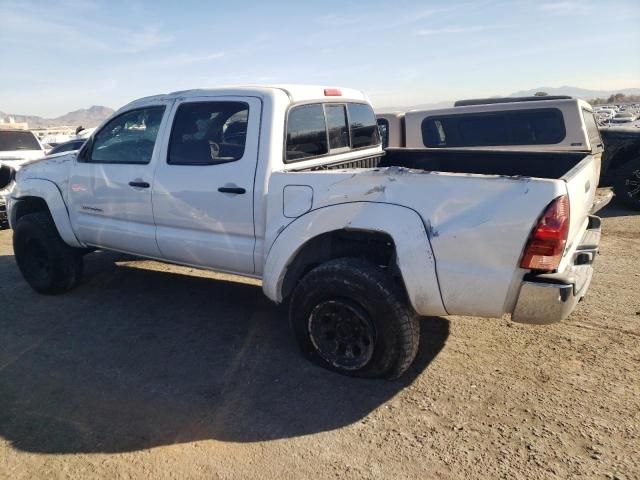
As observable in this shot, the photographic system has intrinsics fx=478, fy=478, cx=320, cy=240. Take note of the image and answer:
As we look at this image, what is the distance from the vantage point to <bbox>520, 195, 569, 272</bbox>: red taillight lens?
2.42 metres

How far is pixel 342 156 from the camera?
4.12 meters

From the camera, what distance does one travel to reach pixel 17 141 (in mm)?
9422

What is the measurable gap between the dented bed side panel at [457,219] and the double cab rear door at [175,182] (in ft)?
2.67

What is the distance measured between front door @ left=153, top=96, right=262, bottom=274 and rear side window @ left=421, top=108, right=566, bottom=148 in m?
5.03

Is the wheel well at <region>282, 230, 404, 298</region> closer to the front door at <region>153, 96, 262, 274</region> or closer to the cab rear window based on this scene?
the front door at <region>153, 96, 262, 274</region>

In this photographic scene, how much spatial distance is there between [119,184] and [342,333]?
2408mm

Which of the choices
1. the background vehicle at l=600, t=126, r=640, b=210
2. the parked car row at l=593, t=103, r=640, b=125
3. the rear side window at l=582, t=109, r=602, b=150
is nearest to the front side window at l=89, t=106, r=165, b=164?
the rear side window at l=582, t=109, r=602, b=150

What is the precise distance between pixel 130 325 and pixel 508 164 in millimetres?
3494

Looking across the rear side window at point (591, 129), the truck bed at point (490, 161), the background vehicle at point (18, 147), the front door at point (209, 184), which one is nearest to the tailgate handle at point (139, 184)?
the front door at point (209, 184)

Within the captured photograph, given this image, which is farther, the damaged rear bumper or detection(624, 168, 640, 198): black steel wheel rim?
detection(624, 168, 640, 198): black steel wheel rim

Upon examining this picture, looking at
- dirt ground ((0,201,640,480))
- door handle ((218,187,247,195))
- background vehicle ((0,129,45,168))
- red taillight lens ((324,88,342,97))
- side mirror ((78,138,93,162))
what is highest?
red taillight lens ((324,88,342,97))

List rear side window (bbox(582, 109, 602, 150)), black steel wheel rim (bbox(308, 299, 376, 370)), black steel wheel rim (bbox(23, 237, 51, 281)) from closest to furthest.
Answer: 1. black steel wheel rim (bbox(308, 299, 376, 370))
2. black steel wheel rim (bbox(23, 237, 51, 281))
3. rear side window (bbox(582, 109, 602, 150))

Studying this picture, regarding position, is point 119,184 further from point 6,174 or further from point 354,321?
point 6,174

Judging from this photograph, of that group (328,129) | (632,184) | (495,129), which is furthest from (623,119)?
(328,129)
